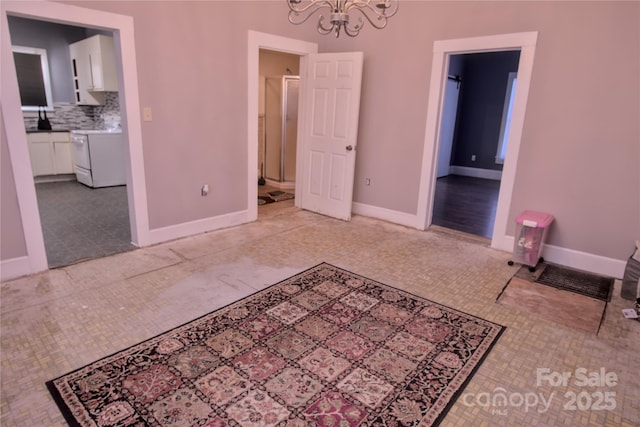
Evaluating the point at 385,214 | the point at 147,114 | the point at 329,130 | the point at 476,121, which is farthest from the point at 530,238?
the point at 476,121

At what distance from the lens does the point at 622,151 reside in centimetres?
314

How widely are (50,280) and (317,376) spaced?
2.27 m

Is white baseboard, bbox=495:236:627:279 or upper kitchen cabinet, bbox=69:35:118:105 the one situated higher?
upper kitchen cabinet, bbox=69:35:118:105

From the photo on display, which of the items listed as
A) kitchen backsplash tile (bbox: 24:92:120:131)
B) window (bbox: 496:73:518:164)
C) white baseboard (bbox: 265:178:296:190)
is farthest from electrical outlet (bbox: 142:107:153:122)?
window (bbox: 496:73:518:164)

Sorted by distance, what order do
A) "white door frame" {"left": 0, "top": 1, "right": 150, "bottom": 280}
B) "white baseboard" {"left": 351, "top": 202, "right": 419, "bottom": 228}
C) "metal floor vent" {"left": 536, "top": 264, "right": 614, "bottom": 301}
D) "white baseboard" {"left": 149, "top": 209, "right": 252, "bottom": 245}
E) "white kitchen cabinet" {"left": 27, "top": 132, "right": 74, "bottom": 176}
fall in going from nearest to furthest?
"white door frame" {"left": 0, "top": 1, "right": 150, "bottom": 280}
"metal floor vent" {"left": 536, "top": 264, "right": 614, "bottom": 301}
"white baseboard" {"left": 149, "top": 209, "right": 252, "bottom": 245}
"white baseboard" {"left": 351, "top": 202, "right": 419, "bottom": 228}
"white kitchen cabinet" {"left": 27, "top": 132, "right": 74, "bottom": 176}

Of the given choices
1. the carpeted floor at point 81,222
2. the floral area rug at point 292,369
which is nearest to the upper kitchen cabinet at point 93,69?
the carpeted floor at point 81,222

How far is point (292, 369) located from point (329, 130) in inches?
128

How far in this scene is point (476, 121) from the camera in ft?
26.5

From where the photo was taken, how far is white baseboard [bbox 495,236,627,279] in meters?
3.30

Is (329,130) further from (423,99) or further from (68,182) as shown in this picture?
(68,182)

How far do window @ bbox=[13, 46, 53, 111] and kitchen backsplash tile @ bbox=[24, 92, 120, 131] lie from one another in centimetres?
18

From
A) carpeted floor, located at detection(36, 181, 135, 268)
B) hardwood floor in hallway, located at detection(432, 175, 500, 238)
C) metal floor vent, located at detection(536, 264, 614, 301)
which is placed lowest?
metal floor vent, located at detection(536, 264, 614, 301)

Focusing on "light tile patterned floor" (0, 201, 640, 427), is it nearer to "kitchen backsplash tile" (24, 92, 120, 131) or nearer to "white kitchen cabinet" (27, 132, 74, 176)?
"white kitchen cabinet" (27, 132, 74, 176)

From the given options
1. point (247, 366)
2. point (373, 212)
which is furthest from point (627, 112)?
point (247, 366)
